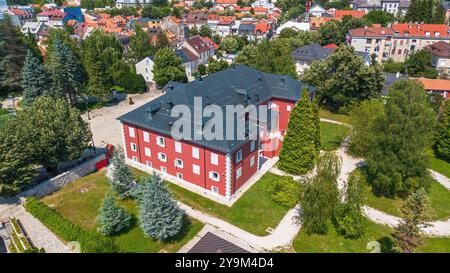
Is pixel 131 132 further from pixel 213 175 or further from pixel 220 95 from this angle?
pixel 213 175

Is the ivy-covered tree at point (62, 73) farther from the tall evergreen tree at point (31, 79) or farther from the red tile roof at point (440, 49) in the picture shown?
the red tile roof at point (440, 49)

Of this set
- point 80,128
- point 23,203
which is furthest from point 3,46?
point 23,203

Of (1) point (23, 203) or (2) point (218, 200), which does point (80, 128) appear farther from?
(2) point (218, 200)

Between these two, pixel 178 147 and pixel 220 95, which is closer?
pixel 178 147

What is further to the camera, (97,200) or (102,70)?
(102,70)

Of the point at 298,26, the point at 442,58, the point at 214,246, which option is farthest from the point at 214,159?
the point at 298,26

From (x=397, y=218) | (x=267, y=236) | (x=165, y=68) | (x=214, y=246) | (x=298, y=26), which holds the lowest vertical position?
(x=397, y=218)
